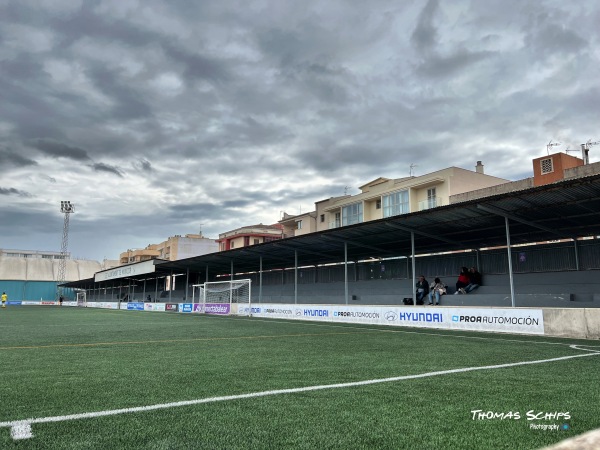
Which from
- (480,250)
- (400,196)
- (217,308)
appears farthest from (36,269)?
(480,250)

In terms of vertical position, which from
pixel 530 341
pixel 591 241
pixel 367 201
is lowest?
pixel 530 341

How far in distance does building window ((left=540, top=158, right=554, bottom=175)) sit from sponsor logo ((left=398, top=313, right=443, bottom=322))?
72.0 feet

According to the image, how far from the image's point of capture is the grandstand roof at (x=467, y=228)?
50.3 ft

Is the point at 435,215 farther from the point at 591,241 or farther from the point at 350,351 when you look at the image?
the point at 350,351

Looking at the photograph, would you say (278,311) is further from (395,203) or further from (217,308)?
(395,203)

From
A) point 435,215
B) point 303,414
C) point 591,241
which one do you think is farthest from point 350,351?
point 591,241

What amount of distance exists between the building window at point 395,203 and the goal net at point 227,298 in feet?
61.8

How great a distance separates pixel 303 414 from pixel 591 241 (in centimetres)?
2145

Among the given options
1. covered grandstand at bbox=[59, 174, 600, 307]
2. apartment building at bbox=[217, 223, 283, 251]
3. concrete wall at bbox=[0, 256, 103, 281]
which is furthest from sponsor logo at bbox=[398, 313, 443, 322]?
concrete wall at bbox=[0, 256, 103, 281]

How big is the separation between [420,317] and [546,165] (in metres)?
22.4

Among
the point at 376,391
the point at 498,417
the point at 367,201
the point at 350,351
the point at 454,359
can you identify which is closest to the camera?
the point at 498,417

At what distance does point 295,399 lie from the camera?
15.1 ft

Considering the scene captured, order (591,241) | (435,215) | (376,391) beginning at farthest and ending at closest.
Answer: (591,241)
(435,215)
(376,391)

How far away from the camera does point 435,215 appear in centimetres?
1842
